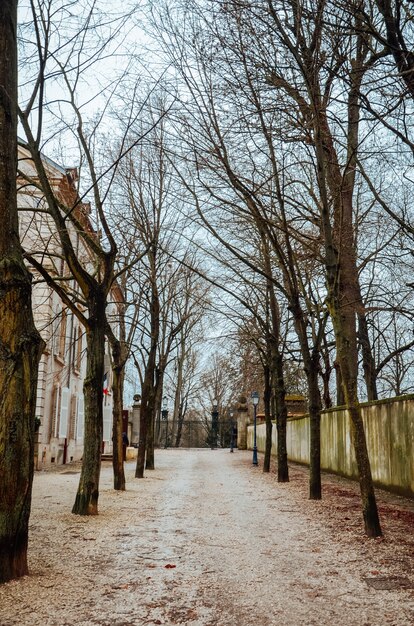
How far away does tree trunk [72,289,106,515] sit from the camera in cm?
910

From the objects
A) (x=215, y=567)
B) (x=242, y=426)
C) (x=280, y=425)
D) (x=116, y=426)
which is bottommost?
(x=215, y=567)

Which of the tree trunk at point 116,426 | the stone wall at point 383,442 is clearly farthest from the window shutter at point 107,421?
the tree trunk at point 116,426

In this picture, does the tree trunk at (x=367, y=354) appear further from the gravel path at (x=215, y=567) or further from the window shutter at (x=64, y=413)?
the gravel path at (x=215, y=567)

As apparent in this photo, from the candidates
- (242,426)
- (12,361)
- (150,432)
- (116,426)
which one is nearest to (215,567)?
(12,361)

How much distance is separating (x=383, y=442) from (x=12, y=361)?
8.95 metres

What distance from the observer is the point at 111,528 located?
25.7ft

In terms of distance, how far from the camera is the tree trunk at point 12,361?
4.72 meters

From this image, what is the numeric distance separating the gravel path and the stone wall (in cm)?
89

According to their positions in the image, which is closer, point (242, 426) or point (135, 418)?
point (135, 418)

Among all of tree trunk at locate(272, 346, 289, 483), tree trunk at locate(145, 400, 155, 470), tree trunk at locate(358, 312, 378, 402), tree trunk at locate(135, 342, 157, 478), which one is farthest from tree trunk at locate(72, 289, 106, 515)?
tree trunk at locate(358, 312, 378, 402)

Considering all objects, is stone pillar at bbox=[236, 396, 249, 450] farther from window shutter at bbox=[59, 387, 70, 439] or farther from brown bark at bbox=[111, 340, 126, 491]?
brown bark at bbox=[111, 340, 126, 491]

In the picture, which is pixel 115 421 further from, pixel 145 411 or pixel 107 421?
pixel 107 421

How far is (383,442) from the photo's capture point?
1207 cm

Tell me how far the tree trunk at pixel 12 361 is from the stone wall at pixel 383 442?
743 cm
